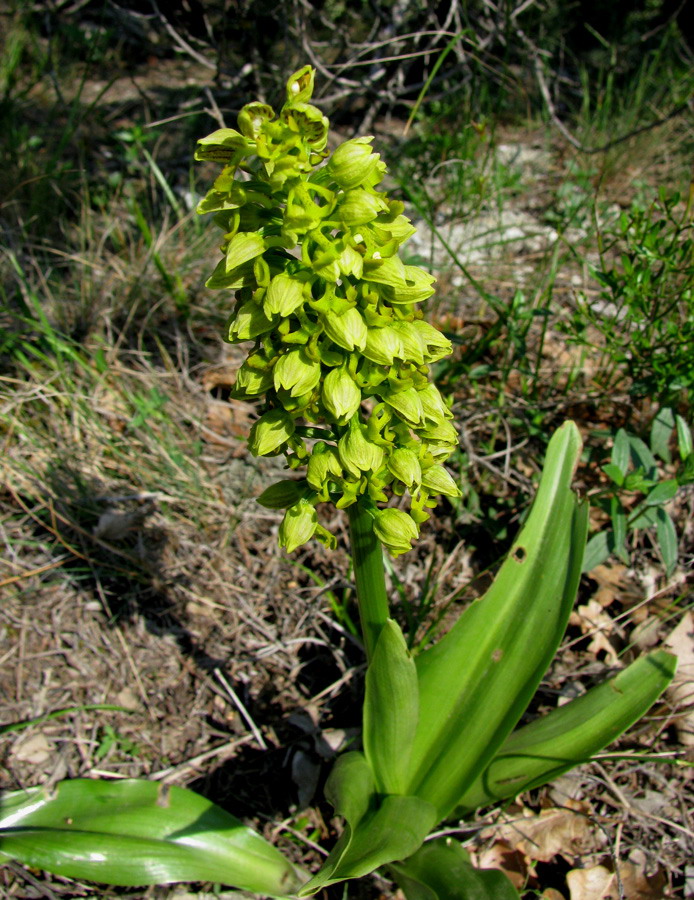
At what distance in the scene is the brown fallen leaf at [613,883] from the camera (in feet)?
7.14

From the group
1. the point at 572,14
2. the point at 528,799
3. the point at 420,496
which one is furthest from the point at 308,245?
the point at 572,14

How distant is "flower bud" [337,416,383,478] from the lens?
4.97 ft

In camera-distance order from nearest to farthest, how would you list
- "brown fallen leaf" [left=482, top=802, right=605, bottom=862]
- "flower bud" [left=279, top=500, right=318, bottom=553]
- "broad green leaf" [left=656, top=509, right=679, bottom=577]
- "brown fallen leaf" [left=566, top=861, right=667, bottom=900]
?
1. "flower bud" [left=279, top=500, right=318, bottom=553]
2. "brown fallen leaf" [left=566, top=861, right=667, bottom=900]
3. "brown fallen leaf" [left=482, top=802, right=605, bottom=862]
4. "broad green leaf" [left=656, top=509, right=679, bottom=577]

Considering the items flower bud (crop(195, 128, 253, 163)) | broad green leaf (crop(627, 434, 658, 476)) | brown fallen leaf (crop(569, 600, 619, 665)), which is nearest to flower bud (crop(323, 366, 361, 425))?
flower bud (crop(195, 128, 253, 163))

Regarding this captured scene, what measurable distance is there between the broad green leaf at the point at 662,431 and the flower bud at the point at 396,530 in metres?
1.46

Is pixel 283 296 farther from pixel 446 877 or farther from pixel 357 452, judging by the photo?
pixel 446 877

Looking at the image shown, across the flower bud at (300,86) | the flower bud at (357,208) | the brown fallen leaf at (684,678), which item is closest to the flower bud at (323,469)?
the flower bud at (357,208)

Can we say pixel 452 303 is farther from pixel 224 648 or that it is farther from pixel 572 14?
pixel 572 14

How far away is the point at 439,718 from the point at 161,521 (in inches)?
58.7

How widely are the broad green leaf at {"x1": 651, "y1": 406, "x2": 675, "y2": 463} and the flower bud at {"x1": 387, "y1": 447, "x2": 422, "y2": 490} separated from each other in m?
1.48

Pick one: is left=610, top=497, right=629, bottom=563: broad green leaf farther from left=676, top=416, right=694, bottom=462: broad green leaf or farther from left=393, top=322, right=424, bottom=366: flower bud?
left=393, top=322, right=424, bottom=366: flower bud

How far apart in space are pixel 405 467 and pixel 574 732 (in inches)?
41.7

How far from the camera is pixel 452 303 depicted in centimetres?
379

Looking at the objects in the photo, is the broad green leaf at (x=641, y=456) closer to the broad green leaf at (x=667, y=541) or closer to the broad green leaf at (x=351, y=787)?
the broad green leaf at (x=667, y=541)
